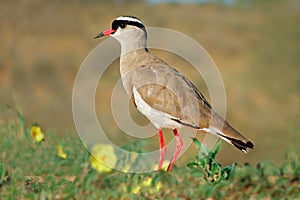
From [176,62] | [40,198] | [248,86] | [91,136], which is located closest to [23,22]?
[176,62]

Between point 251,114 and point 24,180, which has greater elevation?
point 251,114

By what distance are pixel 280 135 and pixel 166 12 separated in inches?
517

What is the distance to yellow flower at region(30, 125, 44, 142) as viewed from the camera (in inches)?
185

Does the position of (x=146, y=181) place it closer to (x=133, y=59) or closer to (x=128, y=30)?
(x=133, y=59)

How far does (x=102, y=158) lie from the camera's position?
3.91 m

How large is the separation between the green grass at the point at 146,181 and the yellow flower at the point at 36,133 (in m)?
0.23

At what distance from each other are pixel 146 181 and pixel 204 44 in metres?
21.0

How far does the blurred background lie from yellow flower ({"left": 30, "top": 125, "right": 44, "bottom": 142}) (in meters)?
7.48

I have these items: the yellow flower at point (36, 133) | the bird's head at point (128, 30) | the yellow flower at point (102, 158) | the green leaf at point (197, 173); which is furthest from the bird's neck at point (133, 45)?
the green leaf at point (197, 173)

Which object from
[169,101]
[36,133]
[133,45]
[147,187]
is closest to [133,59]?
[133,45]

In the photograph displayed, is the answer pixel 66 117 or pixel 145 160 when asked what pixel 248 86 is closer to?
pixel 66 117

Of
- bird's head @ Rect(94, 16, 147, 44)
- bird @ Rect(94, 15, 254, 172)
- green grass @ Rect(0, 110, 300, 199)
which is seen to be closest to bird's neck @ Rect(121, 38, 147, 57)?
bird's head @ Rect(94, 16, 147, 44)

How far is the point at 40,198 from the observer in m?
3.49

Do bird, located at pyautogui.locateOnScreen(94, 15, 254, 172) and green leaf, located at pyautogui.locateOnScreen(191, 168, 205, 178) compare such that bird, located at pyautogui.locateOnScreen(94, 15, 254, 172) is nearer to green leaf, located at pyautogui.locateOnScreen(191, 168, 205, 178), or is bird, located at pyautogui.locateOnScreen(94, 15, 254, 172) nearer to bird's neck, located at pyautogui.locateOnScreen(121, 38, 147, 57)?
bird's neck, located at pyautogui.locateOnScreen(121, 38, 147, 57)
